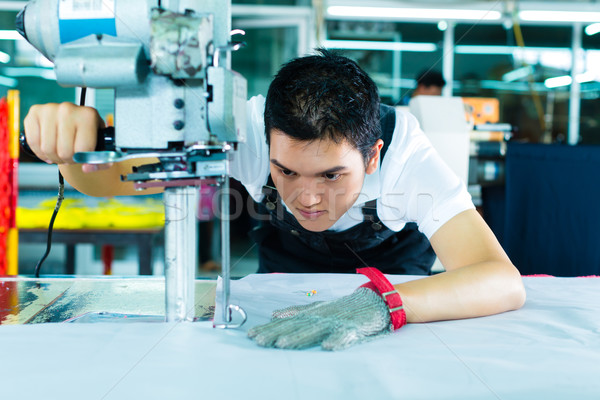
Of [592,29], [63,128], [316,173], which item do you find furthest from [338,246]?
[592,29]

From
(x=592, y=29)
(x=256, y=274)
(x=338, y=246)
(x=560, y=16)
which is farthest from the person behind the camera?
(x=592, y=29)

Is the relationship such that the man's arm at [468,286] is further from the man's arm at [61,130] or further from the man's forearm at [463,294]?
the man's arm at [61,130]

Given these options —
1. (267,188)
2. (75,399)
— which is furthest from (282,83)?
(75,399)

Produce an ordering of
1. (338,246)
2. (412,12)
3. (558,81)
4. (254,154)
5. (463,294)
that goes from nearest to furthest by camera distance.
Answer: (463,294) < (254,154) < (338,246) < (412,12) < (558,81)

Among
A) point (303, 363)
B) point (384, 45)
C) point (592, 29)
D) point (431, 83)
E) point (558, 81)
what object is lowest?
point (303, 363)

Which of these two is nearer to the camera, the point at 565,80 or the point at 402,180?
the point at 402,180

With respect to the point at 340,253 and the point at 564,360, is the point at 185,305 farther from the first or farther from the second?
the point at 340,253

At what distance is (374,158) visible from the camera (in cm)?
114

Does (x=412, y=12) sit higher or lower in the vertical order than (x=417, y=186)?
higher

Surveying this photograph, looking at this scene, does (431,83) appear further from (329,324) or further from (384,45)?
(329,324)

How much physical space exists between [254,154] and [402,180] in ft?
1.22

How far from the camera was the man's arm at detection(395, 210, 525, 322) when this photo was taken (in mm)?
841

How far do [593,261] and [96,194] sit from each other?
1.66 meters

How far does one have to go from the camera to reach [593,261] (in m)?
1.82
